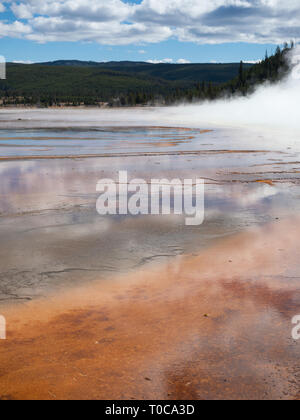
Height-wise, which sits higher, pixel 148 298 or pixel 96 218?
pixel 96 218

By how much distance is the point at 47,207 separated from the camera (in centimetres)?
945

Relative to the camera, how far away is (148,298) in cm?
527

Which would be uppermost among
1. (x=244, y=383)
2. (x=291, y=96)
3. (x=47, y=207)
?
(x=291, y=96)

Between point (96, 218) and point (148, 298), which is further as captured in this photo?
point (96, 218)

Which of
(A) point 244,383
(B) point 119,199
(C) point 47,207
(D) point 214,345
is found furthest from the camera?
(B) point 119,199

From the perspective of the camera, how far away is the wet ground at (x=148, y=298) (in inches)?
149

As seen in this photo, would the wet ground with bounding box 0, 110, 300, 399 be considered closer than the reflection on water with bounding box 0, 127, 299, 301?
Yes

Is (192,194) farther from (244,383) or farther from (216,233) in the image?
(244,383)

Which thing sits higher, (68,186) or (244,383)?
(68,186)

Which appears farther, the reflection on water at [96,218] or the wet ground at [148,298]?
the reflection on water at [96,218]

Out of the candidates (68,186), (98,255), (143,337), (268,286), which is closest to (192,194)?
(68,186)

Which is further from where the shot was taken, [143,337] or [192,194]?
→ [192,194]

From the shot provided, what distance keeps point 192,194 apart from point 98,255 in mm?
4670

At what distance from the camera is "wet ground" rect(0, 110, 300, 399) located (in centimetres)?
378
